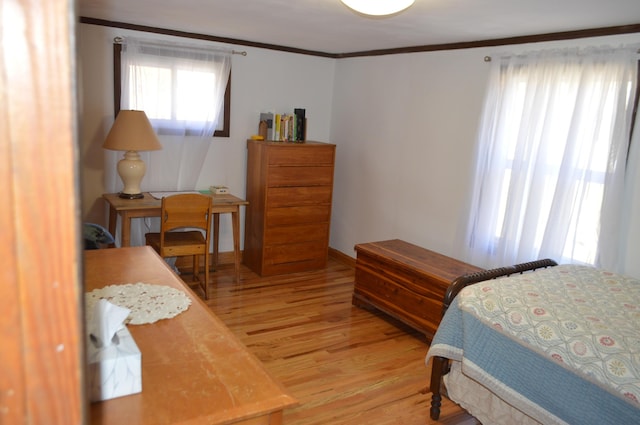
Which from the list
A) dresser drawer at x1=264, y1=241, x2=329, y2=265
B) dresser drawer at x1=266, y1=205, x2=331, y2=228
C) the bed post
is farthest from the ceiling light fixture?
dresser drawer at x1=264, y1=241, x2=329, y2=265

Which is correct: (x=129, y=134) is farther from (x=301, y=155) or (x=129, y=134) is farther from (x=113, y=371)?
(x=113, y=371)

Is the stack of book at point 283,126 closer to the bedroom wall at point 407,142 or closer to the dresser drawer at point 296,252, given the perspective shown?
the bedroom wall at point 407,142

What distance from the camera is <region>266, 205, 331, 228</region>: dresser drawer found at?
178 inches

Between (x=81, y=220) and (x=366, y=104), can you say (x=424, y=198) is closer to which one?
(x=366, y=104)

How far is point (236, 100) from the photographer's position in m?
4.68

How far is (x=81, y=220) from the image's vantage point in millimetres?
425

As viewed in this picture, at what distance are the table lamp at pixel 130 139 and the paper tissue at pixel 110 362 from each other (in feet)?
9.01

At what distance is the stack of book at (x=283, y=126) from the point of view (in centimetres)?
477

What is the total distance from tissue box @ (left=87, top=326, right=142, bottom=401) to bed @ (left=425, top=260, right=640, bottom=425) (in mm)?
1522

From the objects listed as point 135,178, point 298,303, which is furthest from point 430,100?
point 135,178

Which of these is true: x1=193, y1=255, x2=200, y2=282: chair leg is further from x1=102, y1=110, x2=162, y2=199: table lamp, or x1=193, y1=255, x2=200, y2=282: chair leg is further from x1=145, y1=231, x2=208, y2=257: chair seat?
x1=102, y1=110, x2=162, y2=199: table lamp

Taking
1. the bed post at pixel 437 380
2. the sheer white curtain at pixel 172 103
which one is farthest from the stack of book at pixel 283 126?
the bed post at pixel 437 380

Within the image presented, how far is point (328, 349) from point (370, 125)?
242 centimetres

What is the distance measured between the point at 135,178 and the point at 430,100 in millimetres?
2556
